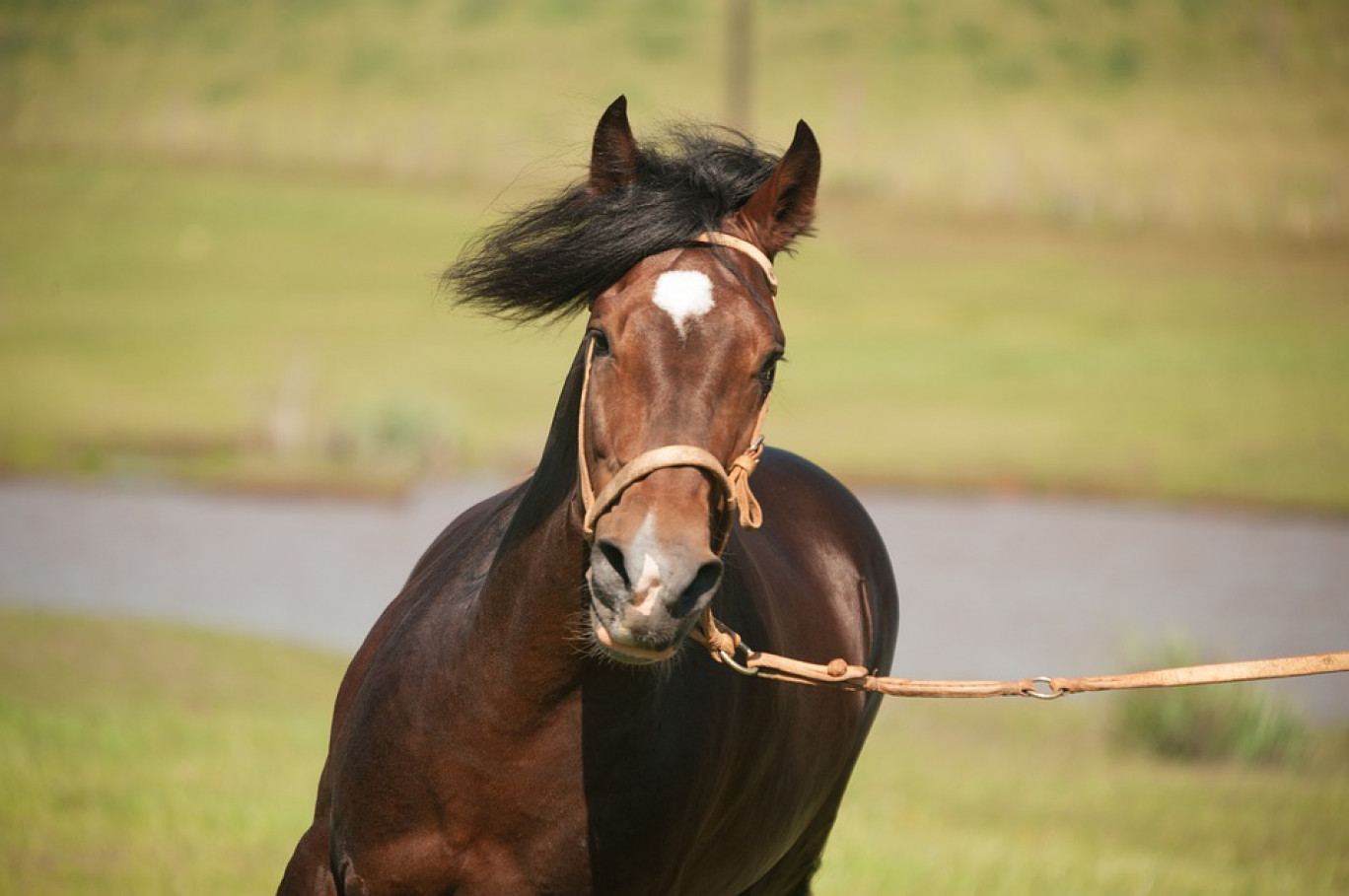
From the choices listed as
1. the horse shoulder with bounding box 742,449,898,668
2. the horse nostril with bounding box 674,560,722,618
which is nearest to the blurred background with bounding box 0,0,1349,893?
the horse nostril with bounding box 674,560,722,618

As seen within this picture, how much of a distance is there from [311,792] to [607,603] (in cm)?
586

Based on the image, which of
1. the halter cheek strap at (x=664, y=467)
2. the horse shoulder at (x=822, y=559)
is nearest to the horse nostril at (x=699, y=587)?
the halter cheek strap at (x=664, y=467)

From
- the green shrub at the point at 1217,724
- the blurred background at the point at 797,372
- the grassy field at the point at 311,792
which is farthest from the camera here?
the green shrub at the point at 1217,724

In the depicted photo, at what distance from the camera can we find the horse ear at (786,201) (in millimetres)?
3561

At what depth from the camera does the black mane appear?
341 centimetres

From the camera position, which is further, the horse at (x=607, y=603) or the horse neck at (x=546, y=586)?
the horse neck at (x=546, y=586)

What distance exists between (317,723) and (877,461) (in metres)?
15.2

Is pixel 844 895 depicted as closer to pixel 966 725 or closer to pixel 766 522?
pixel 766 522

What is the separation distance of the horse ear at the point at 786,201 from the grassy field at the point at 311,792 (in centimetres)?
412

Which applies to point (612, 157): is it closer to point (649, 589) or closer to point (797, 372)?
point (649, 589)

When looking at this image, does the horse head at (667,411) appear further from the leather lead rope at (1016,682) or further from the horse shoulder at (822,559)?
Answer: the horse shoulder at (822,559)

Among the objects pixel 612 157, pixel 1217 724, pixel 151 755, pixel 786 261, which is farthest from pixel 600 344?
pixel 786 261

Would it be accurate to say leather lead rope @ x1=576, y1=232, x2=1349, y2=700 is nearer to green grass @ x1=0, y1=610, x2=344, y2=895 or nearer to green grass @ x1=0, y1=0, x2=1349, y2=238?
green grass @ x1=0, y1=610, x2=344, y2=895

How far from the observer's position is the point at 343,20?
65.0 metres
